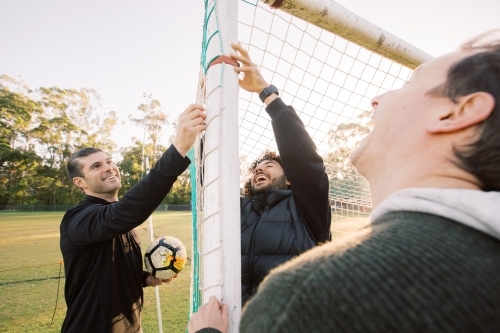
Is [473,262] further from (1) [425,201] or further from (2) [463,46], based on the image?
(2) [463,46]

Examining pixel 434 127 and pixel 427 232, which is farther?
pixel 434 127

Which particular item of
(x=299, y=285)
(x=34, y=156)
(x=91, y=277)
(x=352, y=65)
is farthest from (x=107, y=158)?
(x=34, y=156)

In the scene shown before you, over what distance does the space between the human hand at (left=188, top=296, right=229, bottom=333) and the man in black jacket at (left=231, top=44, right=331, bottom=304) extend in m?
0.76

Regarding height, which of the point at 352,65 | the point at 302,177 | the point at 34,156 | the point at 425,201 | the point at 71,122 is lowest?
the point at 425,201

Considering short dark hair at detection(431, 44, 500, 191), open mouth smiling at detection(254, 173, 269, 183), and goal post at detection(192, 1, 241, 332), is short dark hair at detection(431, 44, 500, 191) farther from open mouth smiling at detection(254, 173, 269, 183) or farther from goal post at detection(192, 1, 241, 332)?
open mouth smiling at detection(254, 173, 269, 183)

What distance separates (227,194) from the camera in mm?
1260

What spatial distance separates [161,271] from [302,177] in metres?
1.74

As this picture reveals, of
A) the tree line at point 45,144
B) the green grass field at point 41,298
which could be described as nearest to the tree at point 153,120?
the tree line at point 45,144

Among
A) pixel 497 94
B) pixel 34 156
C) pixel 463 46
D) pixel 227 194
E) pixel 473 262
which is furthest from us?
pixel 34 156

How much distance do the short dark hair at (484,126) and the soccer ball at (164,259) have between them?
2583 mm

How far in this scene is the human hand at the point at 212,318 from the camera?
103 cm

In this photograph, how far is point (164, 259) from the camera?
2.74 meters

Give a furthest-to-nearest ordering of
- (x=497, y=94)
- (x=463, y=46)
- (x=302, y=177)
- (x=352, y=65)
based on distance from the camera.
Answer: (x=352, y=65) < (x=302, y=177) < (x=463, y=46) < (x=497, y=94)

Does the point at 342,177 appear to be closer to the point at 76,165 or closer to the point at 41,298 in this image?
the point at 76,165
